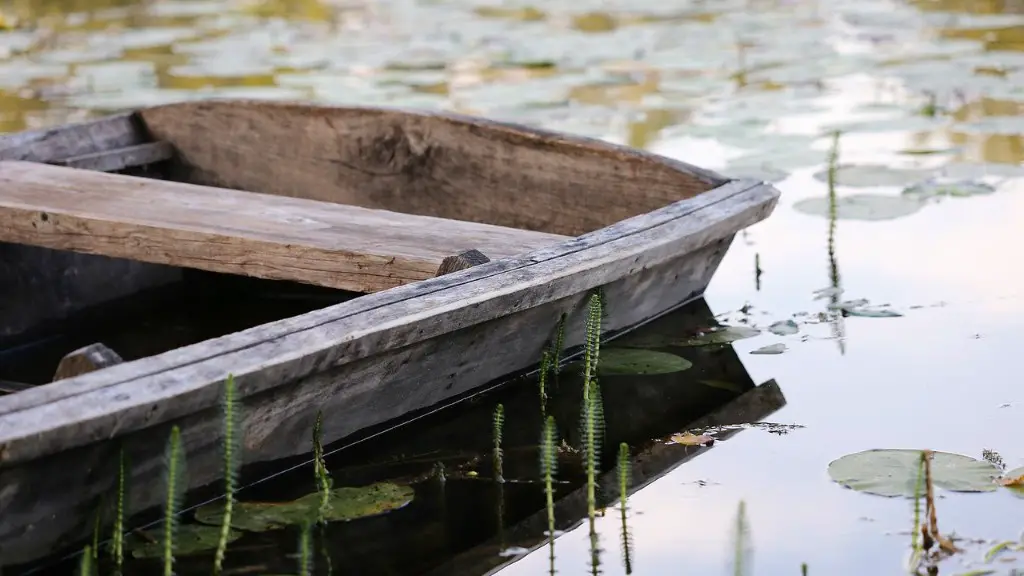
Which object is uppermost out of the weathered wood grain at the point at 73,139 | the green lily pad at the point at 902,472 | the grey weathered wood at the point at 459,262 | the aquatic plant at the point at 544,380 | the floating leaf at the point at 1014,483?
the weathered wood grain at the point at 73,139

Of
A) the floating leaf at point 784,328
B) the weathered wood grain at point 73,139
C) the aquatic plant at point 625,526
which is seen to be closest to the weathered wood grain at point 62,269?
the weathered wood grain at point 73,139

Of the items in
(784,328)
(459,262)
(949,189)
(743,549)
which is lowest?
(743,549)

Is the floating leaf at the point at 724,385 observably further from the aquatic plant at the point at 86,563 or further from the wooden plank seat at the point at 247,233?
the aquatic plant at the point at 86,563

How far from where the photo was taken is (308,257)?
2334 mm

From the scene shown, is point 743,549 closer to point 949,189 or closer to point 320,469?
point 320,469

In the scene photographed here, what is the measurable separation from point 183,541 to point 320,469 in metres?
0.22

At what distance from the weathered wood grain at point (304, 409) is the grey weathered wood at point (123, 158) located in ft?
4.32

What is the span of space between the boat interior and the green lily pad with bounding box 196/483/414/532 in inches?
15.5

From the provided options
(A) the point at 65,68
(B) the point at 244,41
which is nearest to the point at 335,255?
(A) the point at 65,68

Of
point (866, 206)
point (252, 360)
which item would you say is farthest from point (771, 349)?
point (252, 360)

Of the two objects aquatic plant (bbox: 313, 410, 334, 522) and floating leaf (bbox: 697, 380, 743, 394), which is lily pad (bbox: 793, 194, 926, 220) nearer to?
floating leaf (bbox: 697, 380, 743, 394)

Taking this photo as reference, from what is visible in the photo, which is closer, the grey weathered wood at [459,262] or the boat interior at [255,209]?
the grey weathered wood at [459,262]

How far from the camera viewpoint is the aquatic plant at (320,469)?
6.44ft

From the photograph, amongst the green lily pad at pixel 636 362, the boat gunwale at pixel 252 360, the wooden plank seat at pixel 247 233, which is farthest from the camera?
the green lily pad at pixel 636 362
